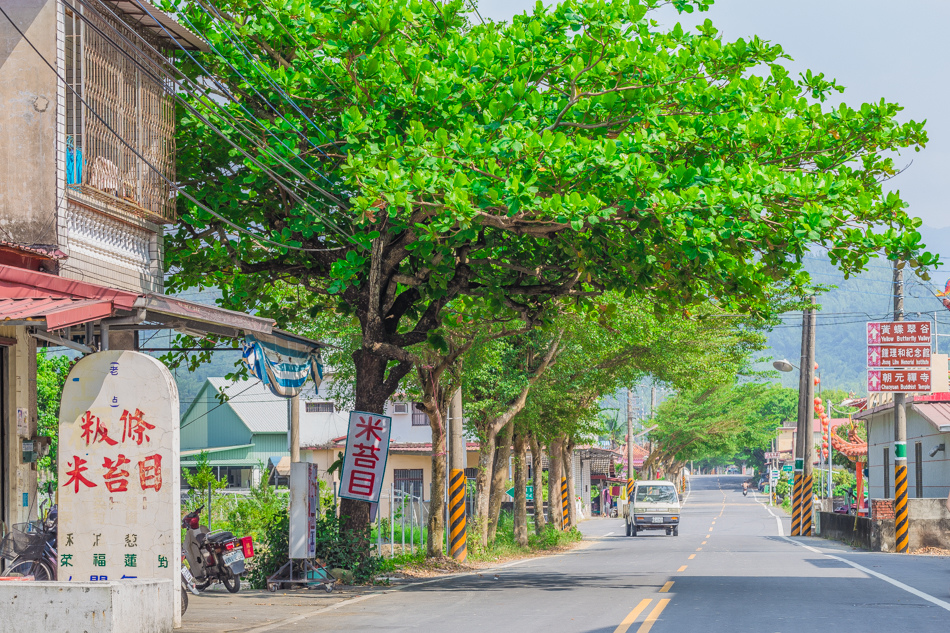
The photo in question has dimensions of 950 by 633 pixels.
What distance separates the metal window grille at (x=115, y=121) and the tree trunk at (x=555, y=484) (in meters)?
25.2

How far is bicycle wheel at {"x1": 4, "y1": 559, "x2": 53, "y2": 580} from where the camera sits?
11281mm

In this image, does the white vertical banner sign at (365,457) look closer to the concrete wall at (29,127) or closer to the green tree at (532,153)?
the green tree at (532,153)

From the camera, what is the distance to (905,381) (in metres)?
25.9

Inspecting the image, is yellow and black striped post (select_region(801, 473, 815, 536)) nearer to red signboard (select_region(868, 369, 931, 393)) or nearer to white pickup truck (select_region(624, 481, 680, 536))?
white pickup truck (select_region(624, 481, 680, 536))

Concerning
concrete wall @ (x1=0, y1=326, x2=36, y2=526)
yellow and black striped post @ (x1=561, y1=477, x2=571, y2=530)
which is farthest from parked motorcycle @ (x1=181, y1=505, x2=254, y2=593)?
yellow and black striped post @ (x1=561, y1=477, x2=571, y2=530)

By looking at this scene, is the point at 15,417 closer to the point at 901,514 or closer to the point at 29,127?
the point at 29,127

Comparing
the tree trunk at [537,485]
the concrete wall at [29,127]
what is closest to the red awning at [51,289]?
the concrete wall at [29,127]

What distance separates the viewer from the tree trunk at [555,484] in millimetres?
38219

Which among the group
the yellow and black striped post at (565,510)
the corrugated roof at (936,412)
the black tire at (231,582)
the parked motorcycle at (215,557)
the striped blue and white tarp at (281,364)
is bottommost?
the yellow and black striped post at (565,510)

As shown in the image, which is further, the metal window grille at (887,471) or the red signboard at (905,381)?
the metal window grille at (887,471)

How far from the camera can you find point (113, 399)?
1016 cm

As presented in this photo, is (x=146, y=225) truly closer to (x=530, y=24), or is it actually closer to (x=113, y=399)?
(x=113, y=399)

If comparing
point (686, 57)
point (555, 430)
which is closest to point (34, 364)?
point (686, 57)

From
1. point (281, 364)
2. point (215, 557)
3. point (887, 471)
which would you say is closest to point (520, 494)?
point (887, 471)
